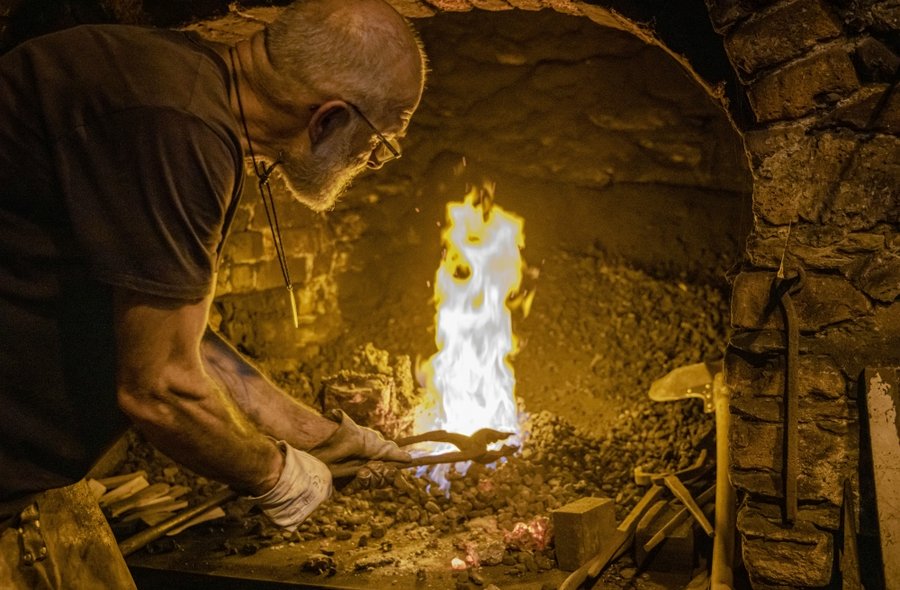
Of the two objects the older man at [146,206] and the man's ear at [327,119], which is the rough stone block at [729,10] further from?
the man's ear at [327,119]

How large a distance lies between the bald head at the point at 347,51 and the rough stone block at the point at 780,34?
106 cm

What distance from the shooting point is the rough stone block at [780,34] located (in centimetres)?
245

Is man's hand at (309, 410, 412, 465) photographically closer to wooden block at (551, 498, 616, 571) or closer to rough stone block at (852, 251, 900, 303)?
wooden block at (551, 498, 616, 571)

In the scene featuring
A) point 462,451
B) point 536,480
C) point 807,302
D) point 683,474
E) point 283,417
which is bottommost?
point 536,480

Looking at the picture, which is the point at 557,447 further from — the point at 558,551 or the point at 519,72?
the point at 519,72

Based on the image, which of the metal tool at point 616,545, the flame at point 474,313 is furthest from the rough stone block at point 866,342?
the flame at point 474,313

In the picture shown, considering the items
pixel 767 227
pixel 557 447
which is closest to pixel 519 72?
pixel 557 447

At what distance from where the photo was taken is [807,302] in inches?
102

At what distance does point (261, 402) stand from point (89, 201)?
92 centimetres

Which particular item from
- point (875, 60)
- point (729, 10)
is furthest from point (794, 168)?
point (729, 10)

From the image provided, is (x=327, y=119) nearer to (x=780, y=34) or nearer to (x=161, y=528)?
(x=780, y=34)

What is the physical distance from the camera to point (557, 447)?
4270mm

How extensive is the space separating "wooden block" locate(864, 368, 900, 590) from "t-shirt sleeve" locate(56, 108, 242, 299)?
1934mm

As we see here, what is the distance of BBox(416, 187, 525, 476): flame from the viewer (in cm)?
465
